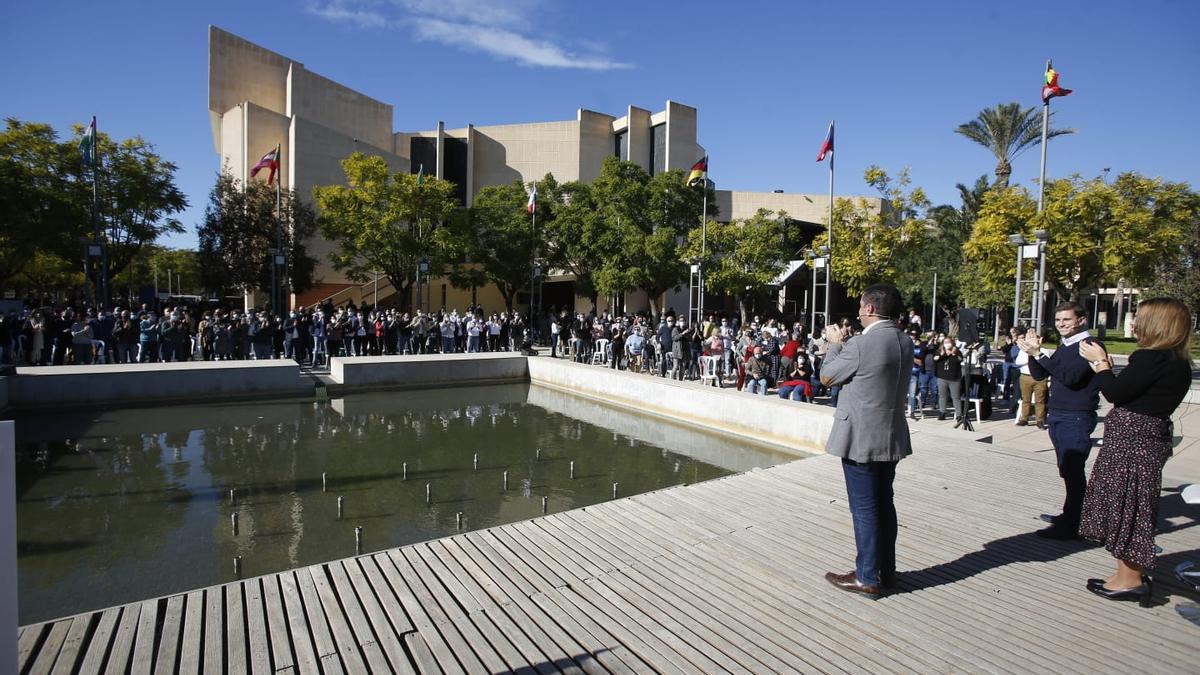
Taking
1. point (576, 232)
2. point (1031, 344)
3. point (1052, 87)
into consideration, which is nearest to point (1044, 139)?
point (1052, 87)

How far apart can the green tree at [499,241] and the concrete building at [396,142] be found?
542cm

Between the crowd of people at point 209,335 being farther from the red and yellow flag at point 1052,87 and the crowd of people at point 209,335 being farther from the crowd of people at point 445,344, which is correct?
the red and yellow flag at point 1052,87

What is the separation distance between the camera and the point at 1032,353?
538 cm

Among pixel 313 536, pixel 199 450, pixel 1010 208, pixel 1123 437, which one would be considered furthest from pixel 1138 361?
pixel 1010 208

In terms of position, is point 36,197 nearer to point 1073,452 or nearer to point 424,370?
point 424,370

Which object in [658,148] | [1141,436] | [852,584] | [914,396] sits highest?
[658,148]

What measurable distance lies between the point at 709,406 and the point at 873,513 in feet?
31.6

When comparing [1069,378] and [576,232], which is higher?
[576,232]

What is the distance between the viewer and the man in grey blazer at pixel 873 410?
13.1ft

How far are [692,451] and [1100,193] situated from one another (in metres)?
21.3

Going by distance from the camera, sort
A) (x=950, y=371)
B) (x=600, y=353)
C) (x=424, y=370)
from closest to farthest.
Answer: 1. (x=950, y=371)
2. (x=424, y=370)
3. (x=600, y=353)

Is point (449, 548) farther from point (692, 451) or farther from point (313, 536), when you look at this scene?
point (692, 451)

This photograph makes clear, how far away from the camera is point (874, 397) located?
4012mm

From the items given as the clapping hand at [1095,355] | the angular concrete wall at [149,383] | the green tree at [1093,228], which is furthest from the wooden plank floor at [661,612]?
the green tree at [1093,228]
